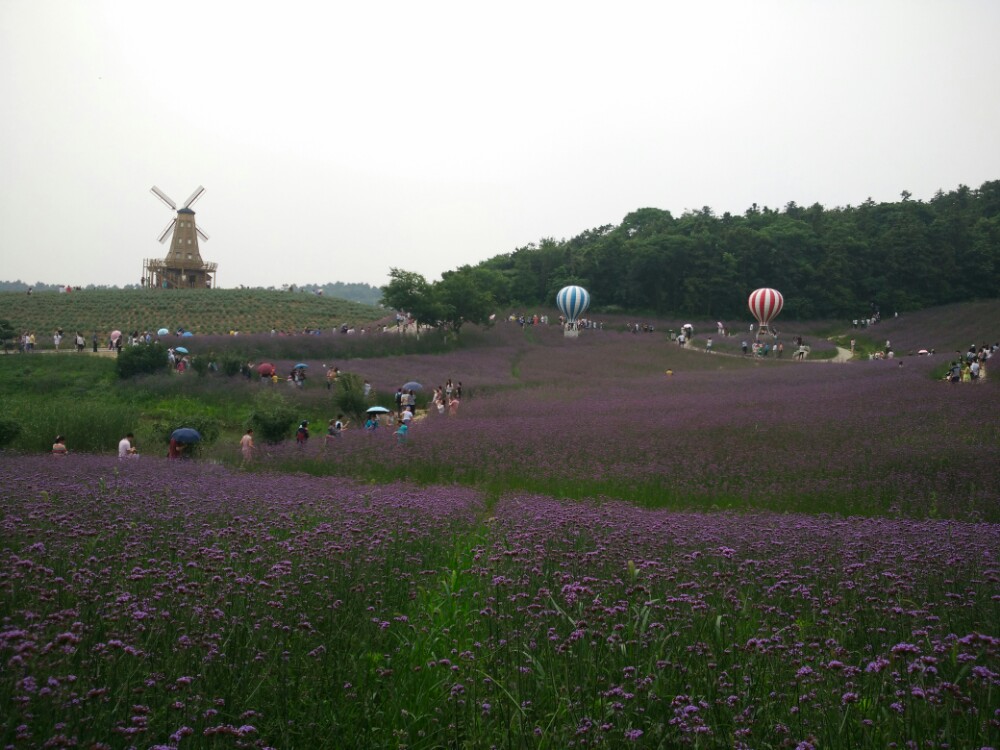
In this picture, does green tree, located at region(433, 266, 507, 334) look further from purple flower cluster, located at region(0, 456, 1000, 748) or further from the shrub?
purple flower cluster, located at region(0, 456, 1000, 748)

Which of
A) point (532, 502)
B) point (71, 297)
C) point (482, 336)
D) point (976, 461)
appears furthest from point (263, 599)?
point (71, 297)

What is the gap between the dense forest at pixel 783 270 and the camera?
261ft

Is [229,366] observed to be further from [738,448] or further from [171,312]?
[171,312]

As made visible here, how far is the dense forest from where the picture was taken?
261ft

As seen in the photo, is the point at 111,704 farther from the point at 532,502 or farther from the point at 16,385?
the point at 16,385

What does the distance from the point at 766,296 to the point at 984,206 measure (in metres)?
54.0

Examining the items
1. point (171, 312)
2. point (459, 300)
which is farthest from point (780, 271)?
point (171, 312)

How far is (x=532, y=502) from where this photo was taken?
35.0 feet

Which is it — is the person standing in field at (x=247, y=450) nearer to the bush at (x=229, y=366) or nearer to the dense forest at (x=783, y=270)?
the bush at (x=229, y=366)

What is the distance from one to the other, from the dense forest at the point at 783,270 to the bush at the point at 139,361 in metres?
43.0

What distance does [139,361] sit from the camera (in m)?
35.1

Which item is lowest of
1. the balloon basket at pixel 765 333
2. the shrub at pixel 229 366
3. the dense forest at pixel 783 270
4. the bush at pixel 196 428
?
the bush at pixel 196 428

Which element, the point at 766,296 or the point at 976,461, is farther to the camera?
the point at 766,296

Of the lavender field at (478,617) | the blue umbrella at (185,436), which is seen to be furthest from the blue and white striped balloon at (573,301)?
the lavender field at (478,617)
